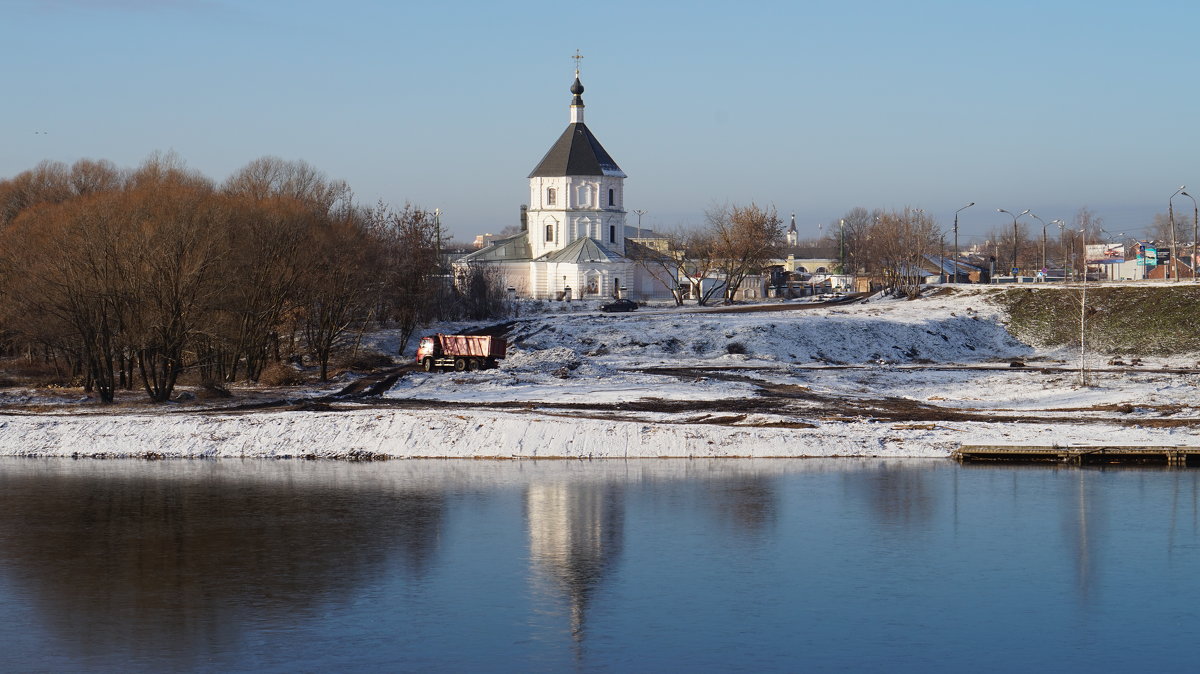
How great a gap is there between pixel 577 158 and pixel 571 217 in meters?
5.34

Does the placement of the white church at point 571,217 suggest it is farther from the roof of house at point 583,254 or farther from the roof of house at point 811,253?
the roof of house at point 811,253

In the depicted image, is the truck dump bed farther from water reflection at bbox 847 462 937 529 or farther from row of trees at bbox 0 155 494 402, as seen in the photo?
water reflection at bbox 847 462 937 529

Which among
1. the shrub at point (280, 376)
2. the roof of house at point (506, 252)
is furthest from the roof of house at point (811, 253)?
the shrub at point (280, 376)

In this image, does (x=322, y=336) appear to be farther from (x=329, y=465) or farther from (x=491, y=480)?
(x=491, y=480)

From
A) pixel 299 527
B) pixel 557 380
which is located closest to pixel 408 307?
pixel 557 380

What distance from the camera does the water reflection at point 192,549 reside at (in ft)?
63.0

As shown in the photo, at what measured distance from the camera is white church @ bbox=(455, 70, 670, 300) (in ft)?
359

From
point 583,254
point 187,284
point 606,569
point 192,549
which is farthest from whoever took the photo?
point 583,254

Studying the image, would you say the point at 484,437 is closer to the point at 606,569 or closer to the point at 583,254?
the point at 606,569

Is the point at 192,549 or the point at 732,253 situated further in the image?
the point at 732,253

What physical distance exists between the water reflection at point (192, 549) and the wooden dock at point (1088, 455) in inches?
607

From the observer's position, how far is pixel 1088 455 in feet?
112

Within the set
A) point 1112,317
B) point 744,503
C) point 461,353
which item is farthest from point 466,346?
point 1112,317

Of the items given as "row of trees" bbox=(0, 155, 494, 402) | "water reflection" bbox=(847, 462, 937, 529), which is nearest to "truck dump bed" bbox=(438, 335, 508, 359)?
"row of trees" bbox=(0, 155, 494, 402)
